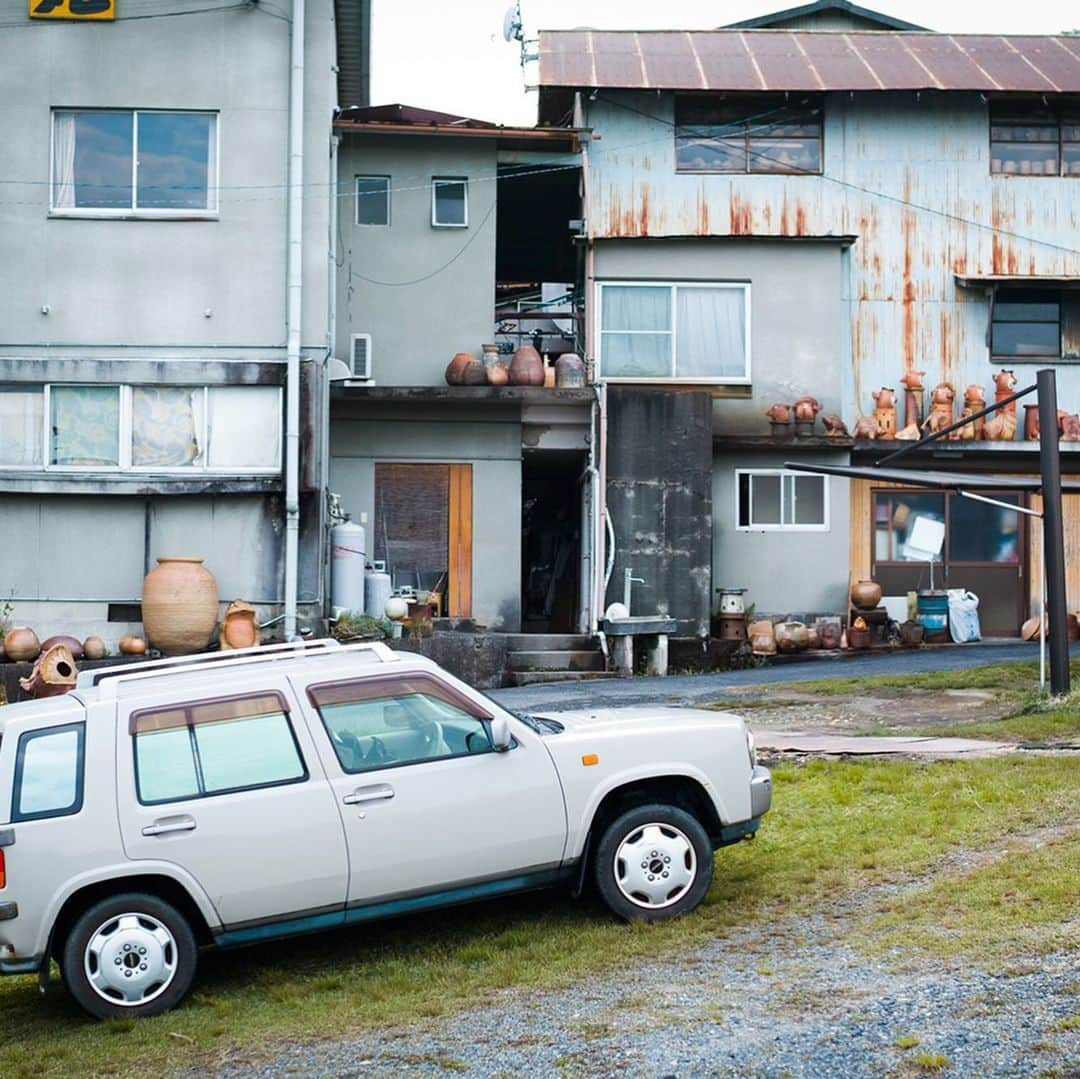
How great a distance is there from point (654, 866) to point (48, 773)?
296cm

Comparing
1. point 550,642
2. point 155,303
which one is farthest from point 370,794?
Result: point 550,642

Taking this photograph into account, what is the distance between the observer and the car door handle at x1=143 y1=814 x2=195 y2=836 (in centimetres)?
668

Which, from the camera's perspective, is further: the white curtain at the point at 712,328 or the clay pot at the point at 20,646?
the white curtain at the point at 712,328

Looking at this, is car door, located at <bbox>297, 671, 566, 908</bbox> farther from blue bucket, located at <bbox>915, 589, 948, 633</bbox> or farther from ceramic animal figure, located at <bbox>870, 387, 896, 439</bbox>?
ceramic animal figure, located at <bbox>870, 387, 896, 439</bbox>

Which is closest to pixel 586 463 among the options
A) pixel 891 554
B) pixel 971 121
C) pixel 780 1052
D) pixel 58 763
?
pixel 891 554

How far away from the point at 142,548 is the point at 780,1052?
13.4 m

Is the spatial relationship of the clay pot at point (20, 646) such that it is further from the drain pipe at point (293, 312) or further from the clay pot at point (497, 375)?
the clay pot at point (497, 375)

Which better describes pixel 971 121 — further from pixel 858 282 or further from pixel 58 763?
pixel 58 763

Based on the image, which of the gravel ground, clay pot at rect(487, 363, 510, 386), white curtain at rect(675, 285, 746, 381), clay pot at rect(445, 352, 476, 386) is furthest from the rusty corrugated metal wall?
the gravel ground

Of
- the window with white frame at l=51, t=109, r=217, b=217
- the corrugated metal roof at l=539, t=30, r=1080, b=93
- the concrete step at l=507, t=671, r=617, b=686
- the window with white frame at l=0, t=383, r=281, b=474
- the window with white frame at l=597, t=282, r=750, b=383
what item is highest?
the corrugated metal roof at l=539, t=30, r=1080, b=93

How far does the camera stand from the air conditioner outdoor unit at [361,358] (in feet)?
65.6

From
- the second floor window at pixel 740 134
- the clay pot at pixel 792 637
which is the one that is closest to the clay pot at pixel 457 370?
the second floor window at pixel 740 134

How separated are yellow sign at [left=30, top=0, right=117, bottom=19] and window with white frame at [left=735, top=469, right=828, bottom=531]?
10564 mm

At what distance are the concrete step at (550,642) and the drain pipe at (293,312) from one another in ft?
10.8
